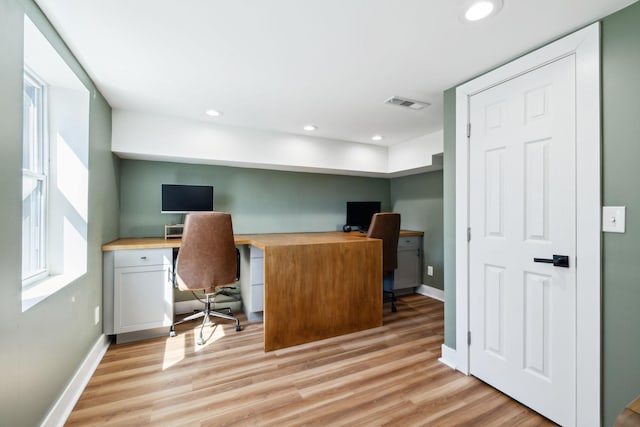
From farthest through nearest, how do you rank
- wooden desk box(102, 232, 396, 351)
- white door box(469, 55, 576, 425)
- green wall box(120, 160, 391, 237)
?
1. green wall box(120, 160, 391, 237)
2. wooden desk box(102, 232, 396, 351)
3. white door box(469, 55, 576, 425)

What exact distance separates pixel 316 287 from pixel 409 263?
197 centimetres

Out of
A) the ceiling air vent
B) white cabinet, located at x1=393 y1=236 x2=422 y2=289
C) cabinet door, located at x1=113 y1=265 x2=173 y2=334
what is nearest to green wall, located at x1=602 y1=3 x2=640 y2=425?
the ceiling air vent

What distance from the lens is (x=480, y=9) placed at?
53.2 inches

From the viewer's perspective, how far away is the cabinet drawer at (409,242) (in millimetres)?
3973

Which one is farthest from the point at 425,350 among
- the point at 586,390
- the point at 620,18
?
the point at 620,18

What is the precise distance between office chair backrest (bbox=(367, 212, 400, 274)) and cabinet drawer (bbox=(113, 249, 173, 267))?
2.11 metres

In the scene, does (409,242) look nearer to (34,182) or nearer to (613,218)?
(613,218)

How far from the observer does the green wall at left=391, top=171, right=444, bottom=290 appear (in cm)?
389

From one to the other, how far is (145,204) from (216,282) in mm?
1395

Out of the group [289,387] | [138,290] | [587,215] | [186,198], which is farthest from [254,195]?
[587,215]

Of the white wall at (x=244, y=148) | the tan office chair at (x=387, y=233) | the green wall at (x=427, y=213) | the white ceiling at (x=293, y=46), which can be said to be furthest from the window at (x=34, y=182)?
the green wall at (x=427, y=213)

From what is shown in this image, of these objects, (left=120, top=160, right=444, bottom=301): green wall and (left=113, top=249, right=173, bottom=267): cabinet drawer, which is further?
(left=120, top=160, right=444, bottom=301): green wall

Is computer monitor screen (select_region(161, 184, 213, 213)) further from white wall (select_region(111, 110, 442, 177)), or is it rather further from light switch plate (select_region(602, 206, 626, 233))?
light switch plate (select_region(602, 206, 626, 233))

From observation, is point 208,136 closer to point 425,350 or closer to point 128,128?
point 128,128
